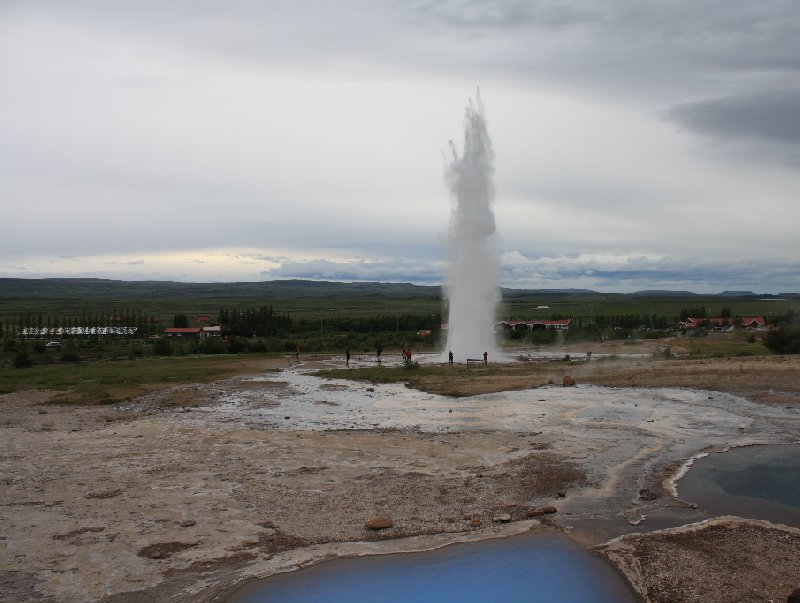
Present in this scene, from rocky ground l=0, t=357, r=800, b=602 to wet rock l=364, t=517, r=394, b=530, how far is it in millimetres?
22

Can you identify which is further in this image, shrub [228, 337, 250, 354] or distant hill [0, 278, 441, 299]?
distant hill [0, 278, 441, 299]

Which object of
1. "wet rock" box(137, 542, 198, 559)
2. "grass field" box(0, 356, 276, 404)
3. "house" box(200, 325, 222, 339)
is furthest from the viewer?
"house" box(200, 325, 222, 339)

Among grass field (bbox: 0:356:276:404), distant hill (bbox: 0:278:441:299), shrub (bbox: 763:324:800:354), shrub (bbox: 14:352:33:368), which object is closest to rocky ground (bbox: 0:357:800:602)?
grass field (bbox: 0:356:276:404)

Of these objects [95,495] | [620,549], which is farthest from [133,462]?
[620,549]

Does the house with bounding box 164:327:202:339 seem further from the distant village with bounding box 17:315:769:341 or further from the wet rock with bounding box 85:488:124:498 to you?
the wet rock with bounding box 85:488:124:498

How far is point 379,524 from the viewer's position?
861 cm

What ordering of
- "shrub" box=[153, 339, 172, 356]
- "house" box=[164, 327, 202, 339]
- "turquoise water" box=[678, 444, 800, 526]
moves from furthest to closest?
"house" box=[164, 327, 202, 339] → "shrub" box=[153, 339, 172, 356] → "turquoise water" box=[678, 444, 800, 526]

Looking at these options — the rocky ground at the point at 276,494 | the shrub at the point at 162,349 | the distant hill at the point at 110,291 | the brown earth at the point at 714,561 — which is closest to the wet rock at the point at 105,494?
the rocky ground at the point at 276,494

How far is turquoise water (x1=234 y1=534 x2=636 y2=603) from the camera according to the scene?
6.96 meters

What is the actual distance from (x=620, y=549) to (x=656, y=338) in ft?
148

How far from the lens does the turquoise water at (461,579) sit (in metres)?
6.96

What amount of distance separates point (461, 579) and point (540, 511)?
82.9 inches

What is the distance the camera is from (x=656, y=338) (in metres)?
50.0

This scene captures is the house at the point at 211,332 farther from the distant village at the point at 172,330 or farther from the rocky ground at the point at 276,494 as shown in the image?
the rocky ground at the point at 276,494
